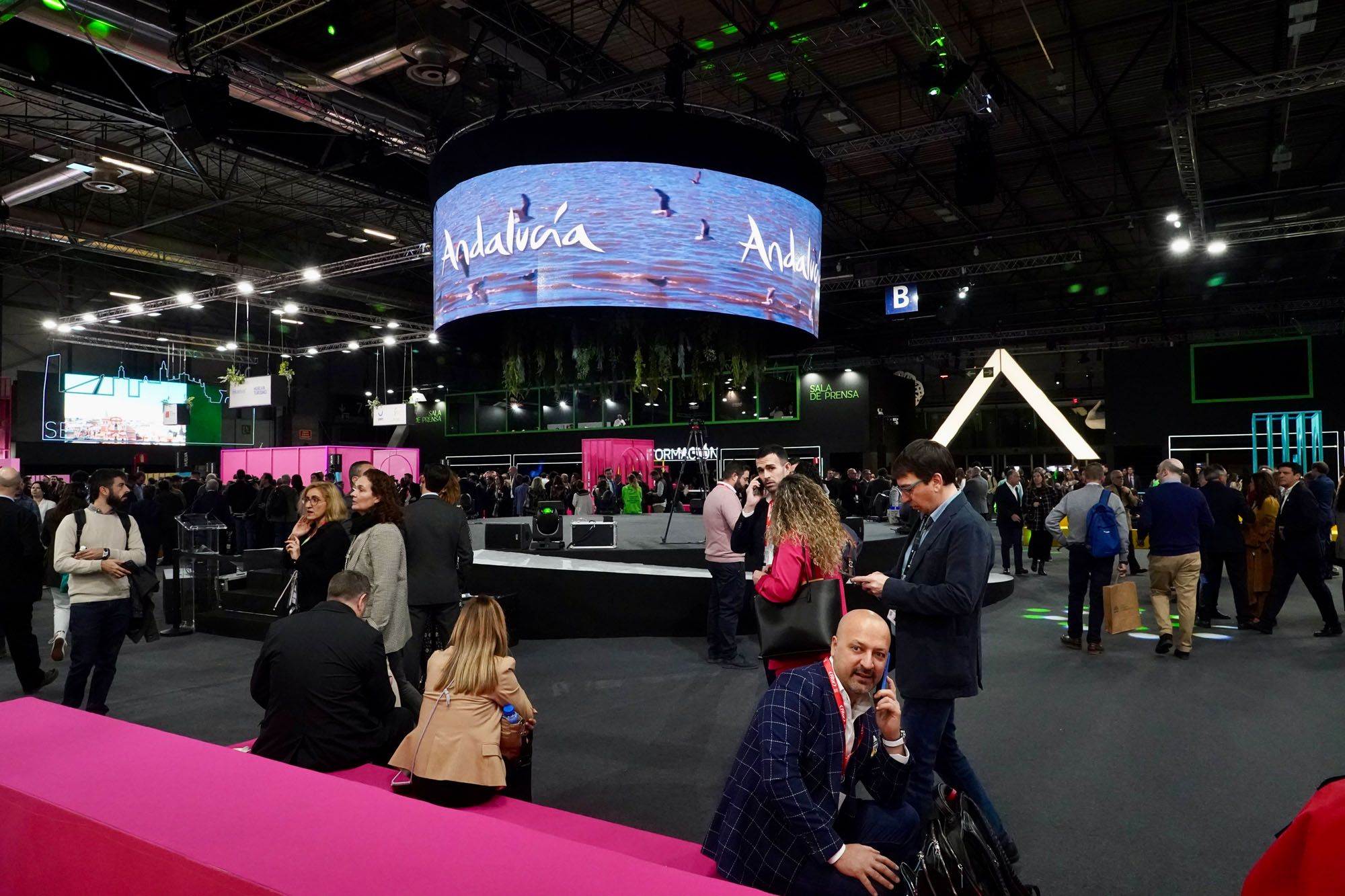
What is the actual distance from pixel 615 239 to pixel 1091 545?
14.7 ft

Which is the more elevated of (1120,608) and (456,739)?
(456,739)

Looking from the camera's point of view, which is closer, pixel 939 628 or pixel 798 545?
pixel 939 628

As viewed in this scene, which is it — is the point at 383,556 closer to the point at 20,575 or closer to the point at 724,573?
the point at 724,573

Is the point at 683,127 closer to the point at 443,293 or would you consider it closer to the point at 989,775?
the point at 443,293

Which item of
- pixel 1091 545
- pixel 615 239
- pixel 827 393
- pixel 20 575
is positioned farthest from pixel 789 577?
pixel 827 393

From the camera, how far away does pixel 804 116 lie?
11.2 meters

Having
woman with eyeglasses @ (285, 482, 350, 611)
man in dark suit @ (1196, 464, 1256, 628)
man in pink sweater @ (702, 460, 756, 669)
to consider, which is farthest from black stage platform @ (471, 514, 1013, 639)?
woman with eyeglasses @ (285, 482, 350, 611)

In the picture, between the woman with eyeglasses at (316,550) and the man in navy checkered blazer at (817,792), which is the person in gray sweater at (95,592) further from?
the man in navy checkered blazer at (817,792)

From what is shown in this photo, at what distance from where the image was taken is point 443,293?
752 cm

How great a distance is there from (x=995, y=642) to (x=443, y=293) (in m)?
5.75

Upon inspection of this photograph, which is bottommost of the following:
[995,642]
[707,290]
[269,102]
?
[995,642]

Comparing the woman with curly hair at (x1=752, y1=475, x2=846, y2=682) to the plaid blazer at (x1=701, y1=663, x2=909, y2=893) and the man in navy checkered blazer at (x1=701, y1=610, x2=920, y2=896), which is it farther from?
the plaid blazer at (x1=701, y1=663, x2=909, y2=893)

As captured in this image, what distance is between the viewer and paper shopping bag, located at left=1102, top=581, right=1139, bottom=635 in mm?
5934

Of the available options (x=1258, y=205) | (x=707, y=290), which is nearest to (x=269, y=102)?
(x=707, y=290)
